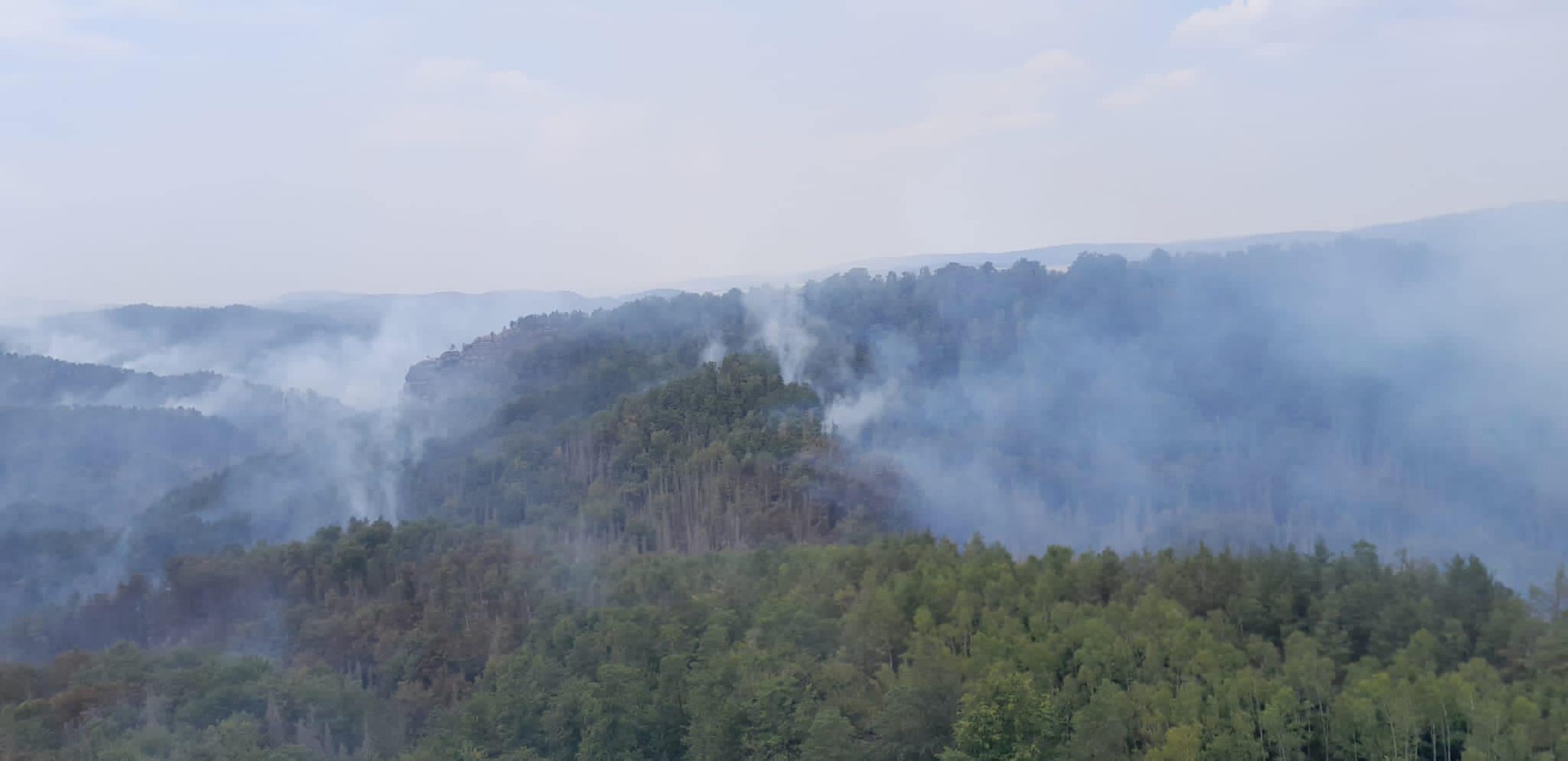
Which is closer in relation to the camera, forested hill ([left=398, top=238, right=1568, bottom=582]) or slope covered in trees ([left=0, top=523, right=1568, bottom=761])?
slope covered in trees ([left=0, top=523, right=1568, bottom=761])

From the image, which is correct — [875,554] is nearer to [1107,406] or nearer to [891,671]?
[891,671]

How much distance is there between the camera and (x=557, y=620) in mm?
29469

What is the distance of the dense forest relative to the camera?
800 inches

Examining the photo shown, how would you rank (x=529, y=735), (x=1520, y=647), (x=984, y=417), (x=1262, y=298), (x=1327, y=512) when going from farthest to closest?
1. (x=1262, y=298)
2. (x=984, y=417)
3. (x=1327, y=512)
4. (x=529, y=735)
5. (x=1520, y=647)

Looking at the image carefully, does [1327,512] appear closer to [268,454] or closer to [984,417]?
[984,417]

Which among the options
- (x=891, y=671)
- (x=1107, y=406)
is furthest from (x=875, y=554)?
(x=1107, y=406)

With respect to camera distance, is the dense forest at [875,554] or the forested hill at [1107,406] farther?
the forested hill at [1107,406]

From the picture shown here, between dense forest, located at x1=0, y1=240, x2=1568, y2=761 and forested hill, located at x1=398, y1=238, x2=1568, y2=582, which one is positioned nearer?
dense forest, located at x1=0, y1=240, x2=1568, y2=761

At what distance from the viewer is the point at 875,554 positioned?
99.1ft

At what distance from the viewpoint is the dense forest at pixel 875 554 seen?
20328 mm

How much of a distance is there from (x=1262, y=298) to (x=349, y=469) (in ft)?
173

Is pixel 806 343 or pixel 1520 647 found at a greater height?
pixel 806 343

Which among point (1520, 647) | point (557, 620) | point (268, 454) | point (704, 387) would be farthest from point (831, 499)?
point (268, 454)

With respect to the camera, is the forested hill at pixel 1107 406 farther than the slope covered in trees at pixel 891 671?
Yes
